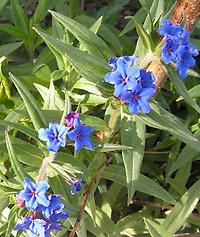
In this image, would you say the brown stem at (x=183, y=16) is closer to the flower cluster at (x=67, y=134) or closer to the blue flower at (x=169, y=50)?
the blue flower at (x=169, y=50)

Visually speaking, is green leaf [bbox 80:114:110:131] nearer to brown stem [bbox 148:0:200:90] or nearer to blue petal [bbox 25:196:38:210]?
brown stem [bbox 148:0:200:90]

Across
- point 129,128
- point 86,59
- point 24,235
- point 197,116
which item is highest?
point 86,59

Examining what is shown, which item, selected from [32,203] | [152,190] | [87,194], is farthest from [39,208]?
[152,190]

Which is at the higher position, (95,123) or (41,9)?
→ (41,9)

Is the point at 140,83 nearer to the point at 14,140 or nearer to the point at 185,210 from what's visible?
the point at 14,140

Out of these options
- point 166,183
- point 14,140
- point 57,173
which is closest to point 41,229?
point 57,173

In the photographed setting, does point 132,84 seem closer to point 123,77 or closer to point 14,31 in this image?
point 123,77
